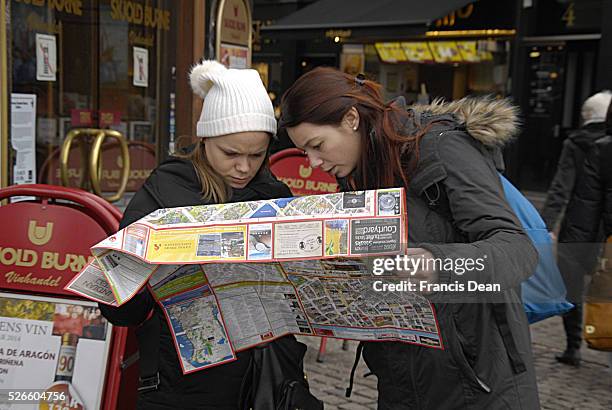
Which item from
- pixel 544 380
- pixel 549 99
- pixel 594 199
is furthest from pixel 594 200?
pixel 549 99

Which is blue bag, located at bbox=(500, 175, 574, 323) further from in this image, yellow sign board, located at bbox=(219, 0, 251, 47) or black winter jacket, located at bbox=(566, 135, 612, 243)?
yellow sign board, located at bbox=(219, 0, 251, 47)

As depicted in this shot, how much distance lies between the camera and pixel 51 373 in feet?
9.11

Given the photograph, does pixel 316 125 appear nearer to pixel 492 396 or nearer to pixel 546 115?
pixel 492 396

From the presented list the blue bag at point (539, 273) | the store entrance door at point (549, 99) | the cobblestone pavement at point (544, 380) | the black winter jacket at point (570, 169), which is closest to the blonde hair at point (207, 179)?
the blue bag at point (539, 273)

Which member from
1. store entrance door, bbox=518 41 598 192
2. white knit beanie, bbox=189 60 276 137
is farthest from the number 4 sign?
store entrance door, bbox=518 41 598 192

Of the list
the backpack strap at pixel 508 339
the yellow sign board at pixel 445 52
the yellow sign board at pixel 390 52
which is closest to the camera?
the backpack strap at pixel 508 339

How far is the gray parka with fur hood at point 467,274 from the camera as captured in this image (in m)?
1.77

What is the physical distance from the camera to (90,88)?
4949 millimetres

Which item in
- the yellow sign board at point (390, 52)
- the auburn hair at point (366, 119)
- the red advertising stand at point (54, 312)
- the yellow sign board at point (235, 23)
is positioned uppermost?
the yellow sign board at point (390, 52)

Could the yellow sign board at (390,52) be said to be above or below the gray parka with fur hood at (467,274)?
above

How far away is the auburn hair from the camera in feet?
6.27

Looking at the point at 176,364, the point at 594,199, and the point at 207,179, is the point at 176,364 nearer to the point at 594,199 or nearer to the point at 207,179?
the point at 207,179

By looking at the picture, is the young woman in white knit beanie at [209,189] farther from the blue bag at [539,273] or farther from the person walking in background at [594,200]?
the person walking in background at [594,200]

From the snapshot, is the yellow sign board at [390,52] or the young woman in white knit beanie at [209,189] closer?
the young woman in white knit beanie at [209,189]
